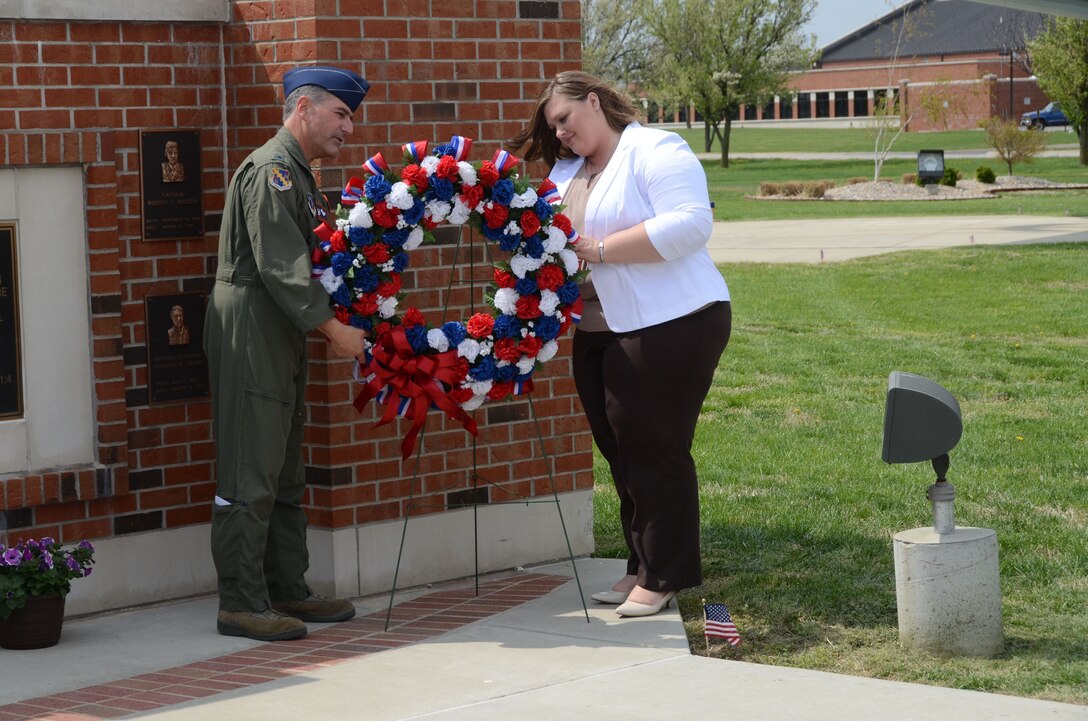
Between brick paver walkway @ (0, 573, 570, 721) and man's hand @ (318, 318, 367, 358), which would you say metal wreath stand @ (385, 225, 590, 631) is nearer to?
brick paver walkway @ (0, 573, 570, 721)

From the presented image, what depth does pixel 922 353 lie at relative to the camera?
12.2 metres

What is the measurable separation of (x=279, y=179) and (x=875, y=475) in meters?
4.19

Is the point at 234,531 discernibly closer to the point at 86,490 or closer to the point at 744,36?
the point at 86,490

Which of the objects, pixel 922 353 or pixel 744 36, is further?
pixel 744 36

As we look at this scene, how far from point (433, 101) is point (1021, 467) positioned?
405cm

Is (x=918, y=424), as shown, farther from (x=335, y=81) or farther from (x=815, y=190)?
(x=815, y=190)

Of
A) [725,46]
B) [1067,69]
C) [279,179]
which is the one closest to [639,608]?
[279,179]

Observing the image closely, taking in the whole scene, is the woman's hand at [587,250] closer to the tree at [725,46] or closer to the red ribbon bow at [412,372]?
the red ribbon bow at [412,372]

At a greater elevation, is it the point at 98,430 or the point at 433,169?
the point at 433,169

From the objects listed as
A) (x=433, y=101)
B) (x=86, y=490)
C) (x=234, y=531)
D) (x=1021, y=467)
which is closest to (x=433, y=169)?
(x=433, y=101)

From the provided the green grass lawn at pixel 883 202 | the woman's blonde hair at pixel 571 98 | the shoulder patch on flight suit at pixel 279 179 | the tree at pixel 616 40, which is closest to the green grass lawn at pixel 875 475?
the woman's blonde hair at pixel 571 98

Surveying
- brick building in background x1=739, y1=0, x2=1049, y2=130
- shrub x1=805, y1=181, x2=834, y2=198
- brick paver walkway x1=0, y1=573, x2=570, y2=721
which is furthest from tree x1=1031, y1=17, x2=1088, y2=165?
brick paver walkway x1=0, y1=573, x2=570, y2=721

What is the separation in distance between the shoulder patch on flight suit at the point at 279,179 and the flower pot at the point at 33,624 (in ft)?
5.50

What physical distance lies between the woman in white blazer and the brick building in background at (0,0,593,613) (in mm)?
606
